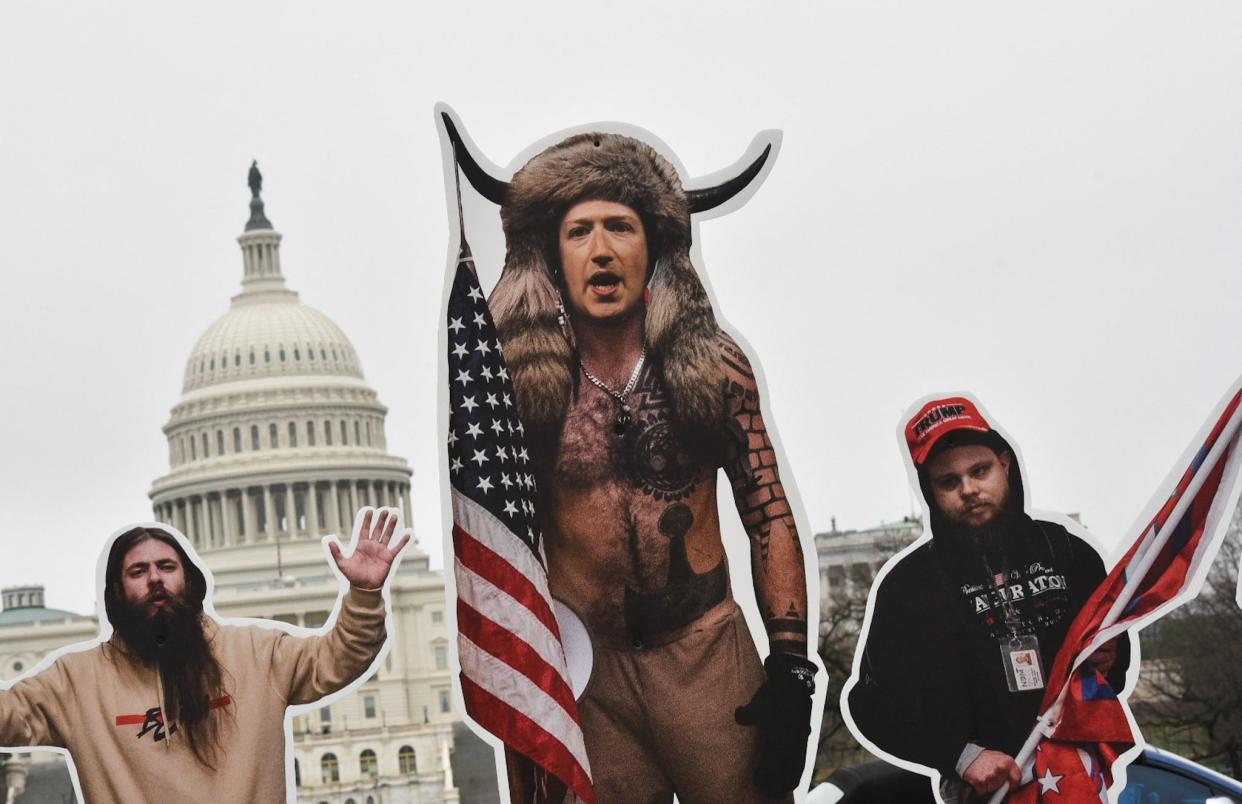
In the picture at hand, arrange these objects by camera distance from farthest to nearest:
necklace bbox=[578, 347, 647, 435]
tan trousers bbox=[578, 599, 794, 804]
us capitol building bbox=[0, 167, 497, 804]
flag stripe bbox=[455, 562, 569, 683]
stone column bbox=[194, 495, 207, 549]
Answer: stone column bbox=[194, 495, 207, 549] < us capitol building bbox=[0, 167, 497, 804] < necklace bbox=[578, 347, 647, 435] < tan trousers bbox=[578, 599, 794, 804] < flag stripe bbox=[455, 562, 569, 683]

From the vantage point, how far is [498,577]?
45.0 feet

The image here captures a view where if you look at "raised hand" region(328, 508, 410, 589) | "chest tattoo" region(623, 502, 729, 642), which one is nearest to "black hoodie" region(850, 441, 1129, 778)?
"chest tattoo" region(623, 502, 729, 642)

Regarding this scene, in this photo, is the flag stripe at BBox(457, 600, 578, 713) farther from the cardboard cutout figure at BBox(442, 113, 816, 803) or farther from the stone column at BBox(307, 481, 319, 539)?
the stone column at BBox(307, 481, 319, 539)

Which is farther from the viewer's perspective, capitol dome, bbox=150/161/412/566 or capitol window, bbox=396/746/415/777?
capitol dome, bbox=150/161/412/566

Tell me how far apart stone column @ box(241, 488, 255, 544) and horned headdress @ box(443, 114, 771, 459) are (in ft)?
333

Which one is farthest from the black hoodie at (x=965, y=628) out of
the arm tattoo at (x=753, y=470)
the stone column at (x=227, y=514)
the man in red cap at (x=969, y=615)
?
the stone column at (x=227, y=514)

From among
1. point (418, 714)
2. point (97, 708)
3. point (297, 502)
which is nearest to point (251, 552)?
point (297, 502)

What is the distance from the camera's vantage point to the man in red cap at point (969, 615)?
14.1 meters

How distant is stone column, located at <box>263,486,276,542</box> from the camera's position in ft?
373

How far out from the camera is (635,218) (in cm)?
1431

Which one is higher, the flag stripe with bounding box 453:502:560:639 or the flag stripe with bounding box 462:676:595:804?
the flag stripe with bounding box 453:502:560:639

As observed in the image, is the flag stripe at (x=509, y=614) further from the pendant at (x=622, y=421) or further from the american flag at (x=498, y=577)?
the pendant at (x=622, y=421)

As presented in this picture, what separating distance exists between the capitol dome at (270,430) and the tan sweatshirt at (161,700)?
3889 inches

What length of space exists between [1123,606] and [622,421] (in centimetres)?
325
